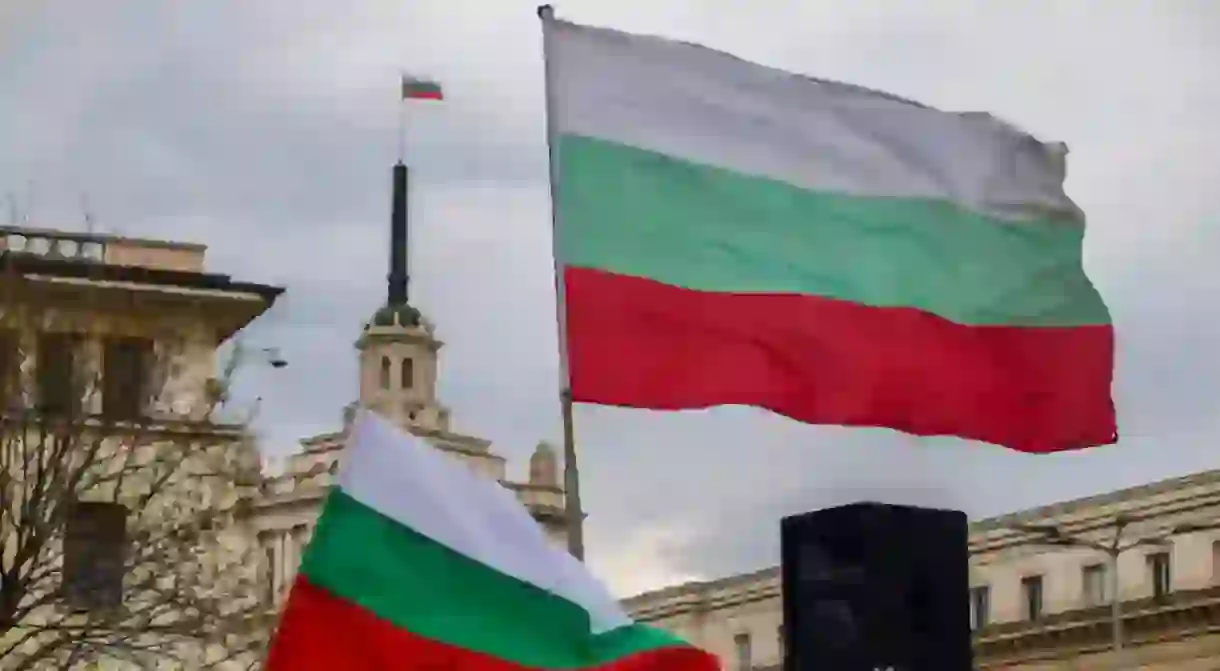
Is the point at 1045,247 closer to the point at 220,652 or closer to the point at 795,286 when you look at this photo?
the point at 795,286

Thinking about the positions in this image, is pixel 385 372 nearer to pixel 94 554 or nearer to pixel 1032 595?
pixel 1032 595

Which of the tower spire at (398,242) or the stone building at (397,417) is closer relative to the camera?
the stone building at (397,417)

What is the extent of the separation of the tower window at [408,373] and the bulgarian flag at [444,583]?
4496 inches

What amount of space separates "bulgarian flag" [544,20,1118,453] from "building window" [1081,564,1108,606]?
5520cm

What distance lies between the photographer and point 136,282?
46.2 metres

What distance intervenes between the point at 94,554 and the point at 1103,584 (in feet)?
116

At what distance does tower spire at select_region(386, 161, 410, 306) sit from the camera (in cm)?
Answer: 13962

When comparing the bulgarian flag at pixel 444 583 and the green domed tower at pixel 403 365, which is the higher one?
the green domed tower at pixel 403 365

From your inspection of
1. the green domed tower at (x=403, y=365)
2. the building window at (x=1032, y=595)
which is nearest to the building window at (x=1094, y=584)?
the building window at (x=1032, y=595)

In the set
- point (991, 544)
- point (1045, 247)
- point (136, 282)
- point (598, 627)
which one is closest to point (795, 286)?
point (1045, 247)

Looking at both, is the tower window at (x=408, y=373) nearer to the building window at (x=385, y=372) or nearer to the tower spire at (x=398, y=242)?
the building window at (x=385, y=372)

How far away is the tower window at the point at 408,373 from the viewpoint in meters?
125

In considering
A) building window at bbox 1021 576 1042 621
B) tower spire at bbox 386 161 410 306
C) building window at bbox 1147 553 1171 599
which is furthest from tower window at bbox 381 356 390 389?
building window at bbox 1147 553 1171 599

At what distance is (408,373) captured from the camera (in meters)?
126
